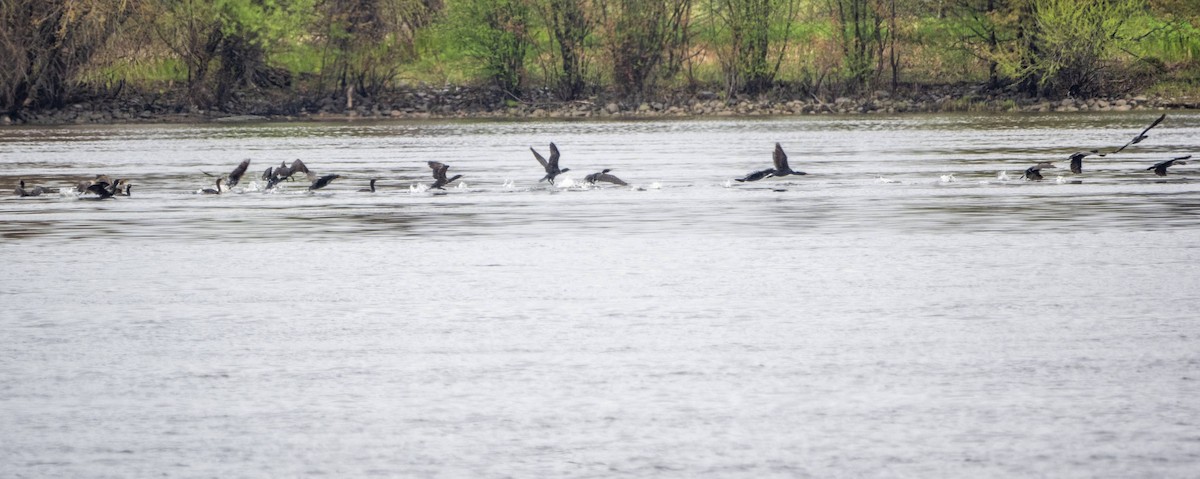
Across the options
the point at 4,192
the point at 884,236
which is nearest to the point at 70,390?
the point at 884,236

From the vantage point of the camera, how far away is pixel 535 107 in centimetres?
6825

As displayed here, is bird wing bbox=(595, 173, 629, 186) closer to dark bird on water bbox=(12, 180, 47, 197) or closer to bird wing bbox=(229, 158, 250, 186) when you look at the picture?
bird wing bbox=(229, 158, 250, 186)

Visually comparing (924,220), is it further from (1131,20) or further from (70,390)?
(1131,20)

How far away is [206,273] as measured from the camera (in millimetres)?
13320

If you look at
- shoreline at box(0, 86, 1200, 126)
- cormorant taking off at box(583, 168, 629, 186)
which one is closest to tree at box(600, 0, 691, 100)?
shoreline at box(0, 86, 1200, 126)

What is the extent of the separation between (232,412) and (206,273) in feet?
19.2

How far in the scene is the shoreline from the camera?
62.1m

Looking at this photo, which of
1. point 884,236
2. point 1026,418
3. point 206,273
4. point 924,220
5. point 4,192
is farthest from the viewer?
point 4,192

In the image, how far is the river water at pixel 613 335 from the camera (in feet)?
22.5

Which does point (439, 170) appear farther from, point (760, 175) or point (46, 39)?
point (46, 39)

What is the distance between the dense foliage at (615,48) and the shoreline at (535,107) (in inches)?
28.0

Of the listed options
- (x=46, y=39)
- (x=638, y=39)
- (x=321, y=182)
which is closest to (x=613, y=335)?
(x=321, y=182)

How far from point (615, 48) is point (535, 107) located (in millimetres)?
3931

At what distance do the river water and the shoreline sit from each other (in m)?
42.4
